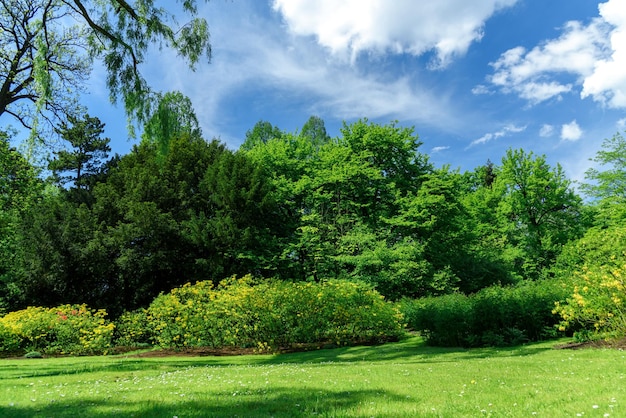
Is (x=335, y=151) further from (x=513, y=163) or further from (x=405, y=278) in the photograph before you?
(x=513, y=163)

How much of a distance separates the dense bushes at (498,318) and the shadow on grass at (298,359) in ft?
2.18

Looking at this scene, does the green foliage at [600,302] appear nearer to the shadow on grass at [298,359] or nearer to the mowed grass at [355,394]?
the shadow on grass at [298,359]

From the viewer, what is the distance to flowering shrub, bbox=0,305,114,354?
50.4ft

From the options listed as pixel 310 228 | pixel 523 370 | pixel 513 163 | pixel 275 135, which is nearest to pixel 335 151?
pixel 310 228

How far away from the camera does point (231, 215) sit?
23922 mm

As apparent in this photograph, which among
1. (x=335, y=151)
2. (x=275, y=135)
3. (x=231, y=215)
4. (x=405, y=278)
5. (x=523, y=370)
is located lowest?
(x=523, y=370)

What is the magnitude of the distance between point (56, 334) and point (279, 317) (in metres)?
9.14

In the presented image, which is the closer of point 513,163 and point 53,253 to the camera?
point 53,253

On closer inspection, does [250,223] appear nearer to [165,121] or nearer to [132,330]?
[132,330]

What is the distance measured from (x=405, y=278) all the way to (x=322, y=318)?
25.9 ft

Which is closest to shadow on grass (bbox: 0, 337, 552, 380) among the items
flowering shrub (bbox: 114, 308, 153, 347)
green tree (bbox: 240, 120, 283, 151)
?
flowering shrub (bbox: 114, 308, 153, 347)

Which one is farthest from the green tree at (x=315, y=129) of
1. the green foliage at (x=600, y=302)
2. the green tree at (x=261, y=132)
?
the green foliage at (x=600, y=302)

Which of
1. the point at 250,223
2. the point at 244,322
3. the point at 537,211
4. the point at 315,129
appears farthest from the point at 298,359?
the point at 315,129

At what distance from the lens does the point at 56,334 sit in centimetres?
1591
